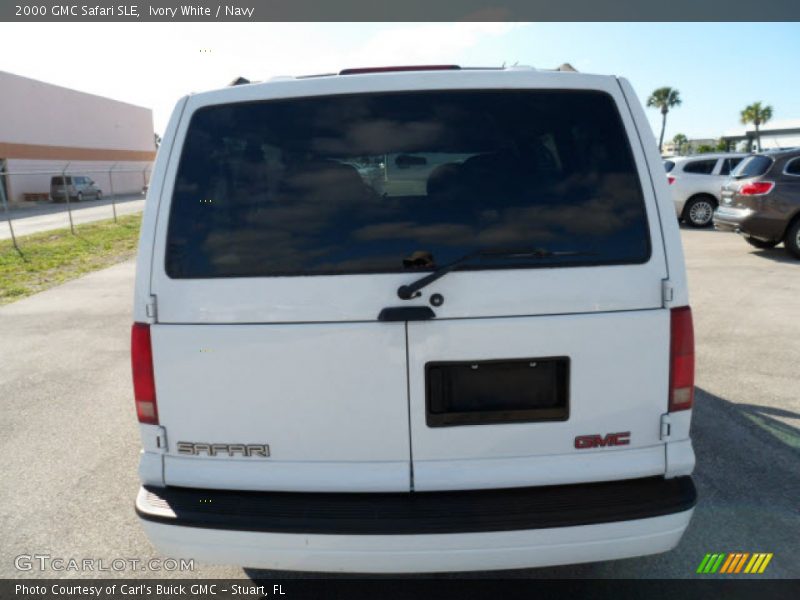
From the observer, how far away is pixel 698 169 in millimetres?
16391

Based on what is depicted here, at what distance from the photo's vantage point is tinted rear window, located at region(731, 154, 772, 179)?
11448mm

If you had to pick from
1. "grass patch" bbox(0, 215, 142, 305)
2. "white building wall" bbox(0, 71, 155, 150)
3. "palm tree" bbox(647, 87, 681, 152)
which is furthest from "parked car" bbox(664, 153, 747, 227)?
"palm tree" bbox(647, 87, 681, 152)

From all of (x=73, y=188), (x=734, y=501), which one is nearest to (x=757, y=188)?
(x=734, y=501)

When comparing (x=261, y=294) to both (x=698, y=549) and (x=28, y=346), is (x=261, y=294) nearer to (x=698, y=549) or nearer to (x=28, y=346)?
(x=698, y=549)

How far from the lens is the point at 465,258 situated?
7.34ft

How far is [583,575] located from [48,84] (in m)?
49.1

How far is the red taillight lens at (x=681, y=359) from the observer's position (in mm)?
2311

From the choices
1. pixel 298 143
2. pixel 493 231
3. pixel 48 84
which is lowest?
pixel 493 231

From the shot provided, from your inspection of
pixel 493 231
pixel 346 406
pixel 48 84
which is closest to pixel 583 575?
pixel 346 406

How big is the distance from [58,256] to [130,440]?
37.6 feet

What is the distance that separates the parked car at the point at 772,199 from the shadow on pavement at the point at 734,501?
786cm

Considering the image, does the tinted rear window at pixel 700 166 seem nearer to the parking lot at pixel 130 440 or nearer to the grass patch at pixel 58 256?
the parking lot at pixel 130 440

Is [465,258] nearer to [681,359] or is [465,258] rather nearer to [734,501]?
[681,359]

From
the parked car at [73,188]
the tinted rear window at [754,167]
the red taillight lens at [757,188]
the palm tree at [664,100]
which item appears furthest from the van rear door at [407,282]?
the palm tree at [664,100]
